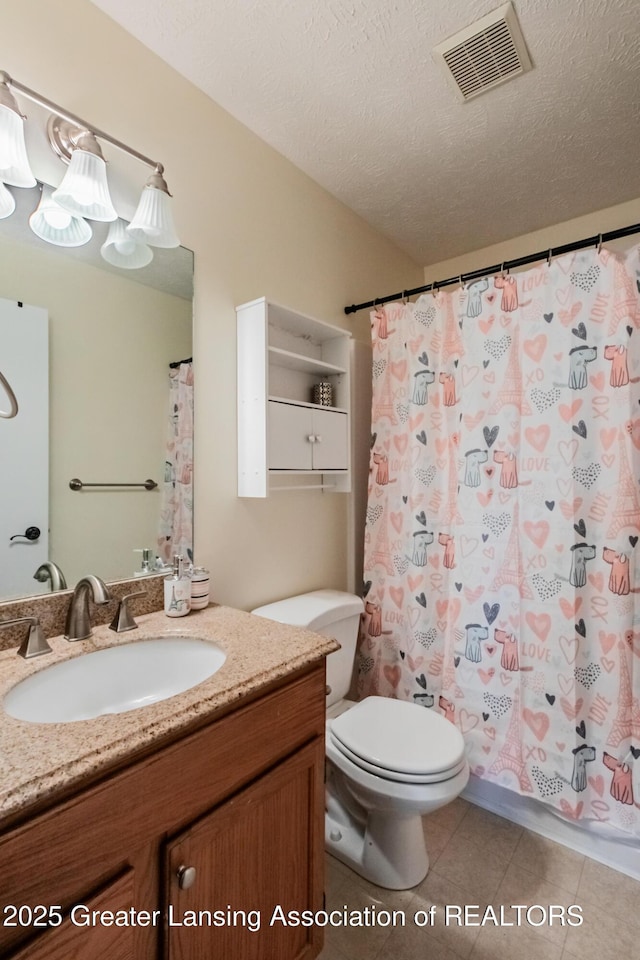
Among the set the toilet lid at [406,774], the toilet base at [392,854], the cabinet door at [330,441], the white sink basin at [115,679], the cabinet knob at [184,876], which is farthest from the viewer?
the cabinet door at [330,441]

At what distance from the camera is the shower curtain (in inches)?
55.3

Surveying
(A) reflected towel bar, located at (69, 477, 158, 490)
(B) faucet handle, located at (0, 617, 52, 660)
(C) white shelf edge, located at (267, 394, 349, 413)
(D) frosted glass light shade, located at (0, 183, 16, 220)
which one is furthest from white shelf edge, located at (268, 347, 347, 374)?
(B) faucet handle, located at (0, 617, 52, 660)

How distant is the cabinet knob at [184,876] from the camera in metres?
0.74

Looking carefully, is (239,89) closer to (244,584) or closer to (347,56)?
(347,56)

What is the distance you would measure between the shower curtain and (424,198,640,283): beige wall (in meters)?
0.75

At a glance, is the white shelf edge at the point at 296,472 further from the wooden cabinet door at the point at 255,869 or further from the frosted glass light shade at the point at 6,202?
the frosted glass light shade at the point at 6,202

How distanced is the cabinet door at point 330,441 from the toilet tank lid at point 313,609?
0.49 metres

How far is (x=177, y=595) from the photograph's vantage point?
1.20m

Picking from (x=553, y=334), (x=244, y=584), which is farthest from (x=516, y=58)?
(x=244, y=584)

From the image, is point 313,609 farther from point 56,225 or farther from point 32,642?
point 56,225

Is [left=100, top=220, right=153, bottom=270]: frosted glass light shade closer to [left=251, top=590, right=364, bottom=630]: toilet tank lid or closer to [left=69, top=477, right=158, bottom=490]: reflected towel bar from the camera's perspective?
[left=69, top=477, right=158, bottom=490]: reflected towel bar

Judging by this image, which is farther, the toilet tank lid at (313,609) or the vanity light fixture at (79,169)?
the toilet tank lid at (313,609)

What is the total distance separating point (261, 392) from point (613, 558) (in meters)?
1.23

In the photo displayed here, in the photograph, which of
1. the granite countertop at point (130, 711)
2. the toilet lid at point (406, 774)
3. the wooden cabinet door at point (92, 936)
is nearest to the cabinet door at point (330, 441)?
the granite countertop at point (130, 711)
